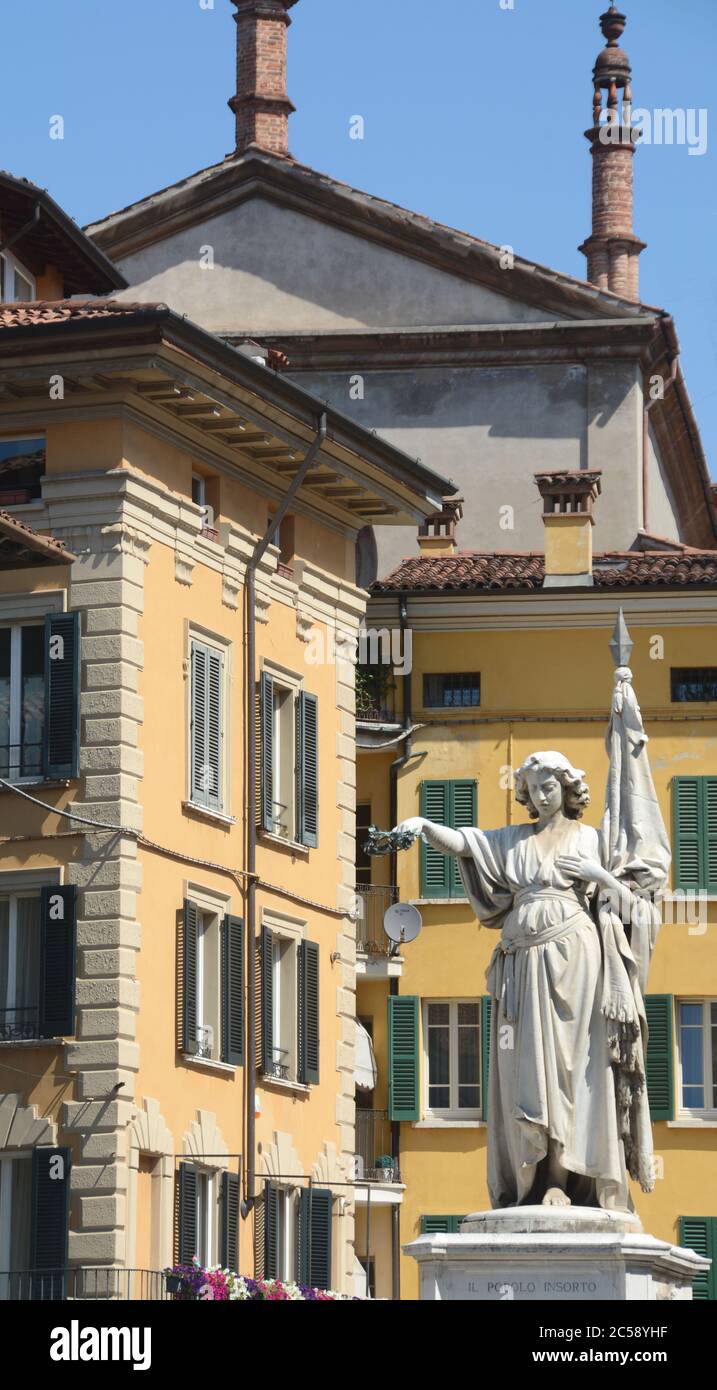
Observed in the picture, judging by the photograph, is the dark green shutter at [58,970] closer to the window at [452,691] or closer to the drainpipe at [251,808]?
the drainpipe at [251,808]

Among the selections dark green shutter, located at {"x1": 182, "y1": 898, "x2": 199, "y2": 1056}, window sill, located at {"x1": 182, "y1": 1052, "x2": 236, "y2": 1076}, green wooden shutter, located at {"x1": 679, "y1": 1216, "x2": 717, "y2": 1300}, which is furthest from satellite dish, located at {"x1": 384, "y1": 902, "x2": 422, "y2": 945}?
dark green shutter, located at {"x1": 182, "y1": 898, "x2": 199, "y2": 1056}

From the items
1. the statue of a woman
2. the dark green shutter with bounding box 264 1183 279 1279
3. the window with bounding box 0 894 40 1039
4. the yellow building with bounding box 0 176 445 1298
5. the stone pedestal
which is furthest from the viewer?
the dark green shutter with bounding box 264 1183 279 1279

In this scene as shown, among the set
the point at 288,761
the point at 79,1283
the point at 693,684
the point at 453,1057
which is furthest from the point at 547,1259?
the point at 693,684

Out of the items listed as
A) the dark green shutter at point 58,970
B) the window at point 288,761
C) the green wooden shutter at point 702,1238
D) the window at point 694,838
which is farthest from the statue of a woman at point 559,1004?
the window at point 694,838

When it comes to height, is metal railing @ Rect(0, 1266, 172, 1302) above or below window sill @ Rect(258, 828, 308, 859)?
below

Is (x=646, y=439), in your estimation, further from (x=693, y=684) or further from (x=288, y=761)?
(x=288, y=761)

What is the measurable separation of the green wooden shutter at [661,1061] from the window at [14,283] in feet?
39.4

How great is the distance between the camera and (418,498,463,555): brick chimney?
160 feet

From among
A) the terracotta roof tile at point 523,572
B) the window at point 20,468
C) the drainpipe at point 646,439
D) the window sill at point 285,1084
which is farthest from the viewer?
the drainpipe at point 646,439

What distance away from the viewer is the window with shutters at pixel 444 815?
148 feet

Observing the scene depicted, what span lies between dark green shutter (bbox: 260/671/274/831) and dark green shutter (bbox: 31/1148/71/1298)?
5472mm

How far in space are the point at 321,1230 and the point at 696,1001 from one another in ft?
29.6

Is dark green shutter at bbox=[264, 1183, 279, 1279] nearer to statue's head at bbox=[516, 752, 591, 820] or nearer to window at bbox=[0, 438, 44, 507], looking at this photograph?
window at bbox=[0, 438, 44, 507]

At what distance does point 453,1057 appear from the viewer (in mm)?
44812
